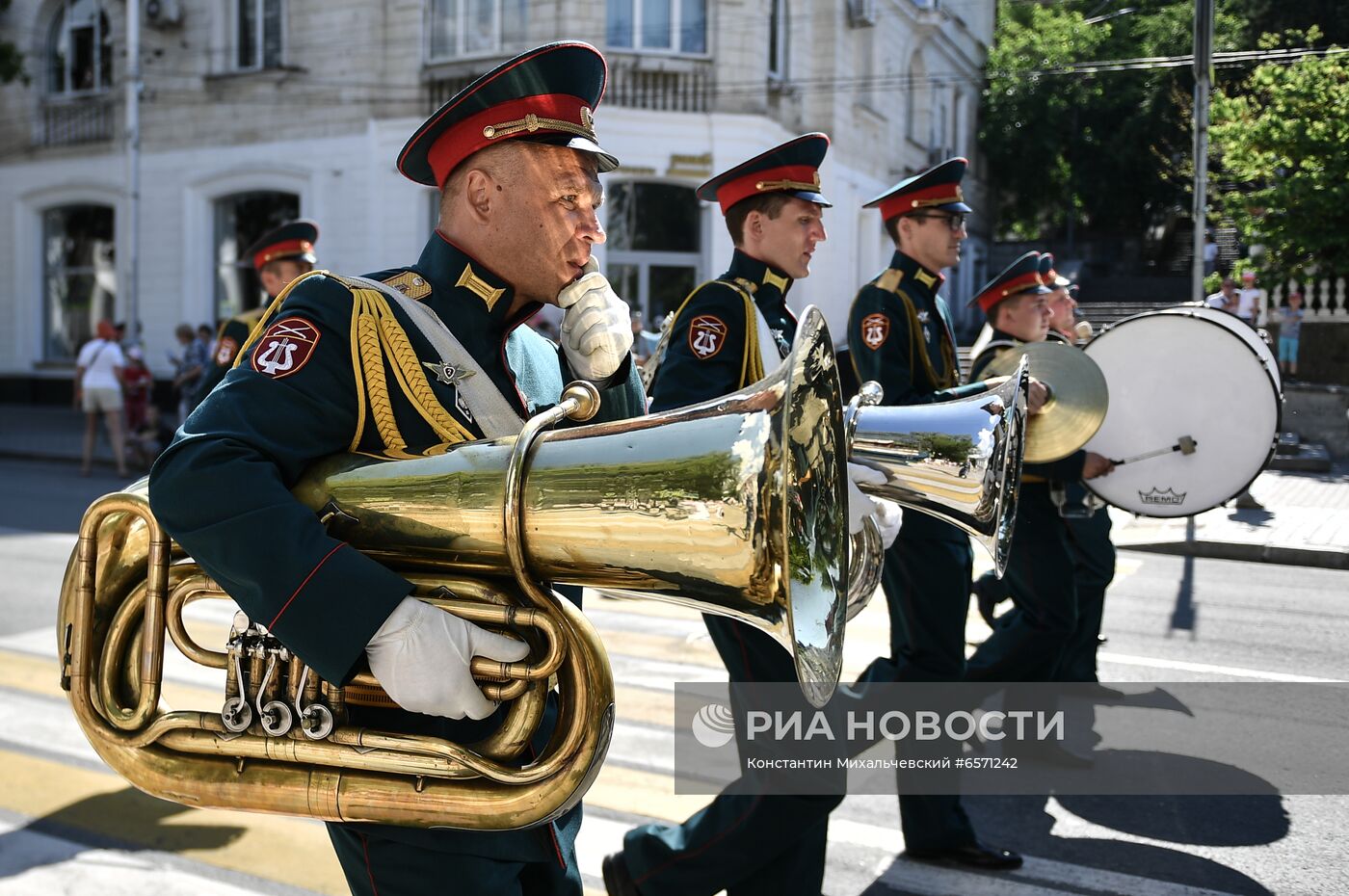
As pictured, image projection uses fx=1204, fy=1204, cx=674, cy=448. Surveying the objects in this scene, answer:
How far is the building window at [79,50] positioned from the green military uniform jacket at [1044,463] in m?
20.9

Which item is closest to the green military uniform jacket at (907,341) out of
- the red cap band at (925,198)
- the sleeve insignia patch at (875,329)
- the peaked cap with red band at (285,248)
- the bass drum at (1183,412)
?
the sleeve insignia patch at (875,329)

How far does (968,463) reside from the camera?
3258 mm

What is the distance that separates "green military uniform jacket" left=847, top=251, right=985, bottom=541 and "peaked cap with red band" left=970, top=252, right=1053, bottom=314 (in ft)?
3.29

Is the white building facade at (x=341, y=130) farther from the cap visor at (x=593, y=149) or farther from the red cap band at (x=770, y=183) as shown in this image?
the cap visor at (x=593, y=149)

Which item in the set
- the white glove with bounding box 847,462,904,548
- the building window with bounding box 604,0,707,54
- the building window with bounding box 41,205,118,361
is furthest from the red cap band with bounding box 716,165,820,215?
the building window with bounding box 41,205,118,361

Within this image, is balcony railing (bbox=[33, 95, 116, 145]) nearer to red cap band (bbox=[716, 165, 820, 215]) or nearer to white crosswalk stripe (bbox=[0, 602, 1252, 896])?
white crosswalk stripe (bbox=[0, 602, 1252, 896])

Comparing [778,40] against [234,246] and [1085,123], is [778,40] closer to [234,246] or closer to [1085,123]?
[234,246]

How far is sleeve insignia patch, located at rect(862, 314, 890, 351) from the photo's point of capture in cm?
396

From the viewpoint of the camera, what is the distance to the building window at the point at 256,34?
19.8 metres

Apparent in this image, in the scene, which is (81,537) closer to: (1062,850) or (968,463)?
(968,463)

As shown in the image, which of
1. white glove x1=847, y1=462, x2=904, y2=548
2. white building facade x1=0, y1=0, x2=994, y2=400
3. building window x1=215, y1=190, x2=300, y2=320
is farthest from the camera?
building window x1=215, y1=190, x2=300, y2=320

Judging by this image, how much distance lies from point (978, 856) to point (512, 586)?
99.8 inches

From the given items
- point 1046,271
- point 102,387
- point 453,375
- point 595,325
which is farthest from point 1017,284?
point 102,387

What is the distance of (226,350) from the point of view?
5.83 m
